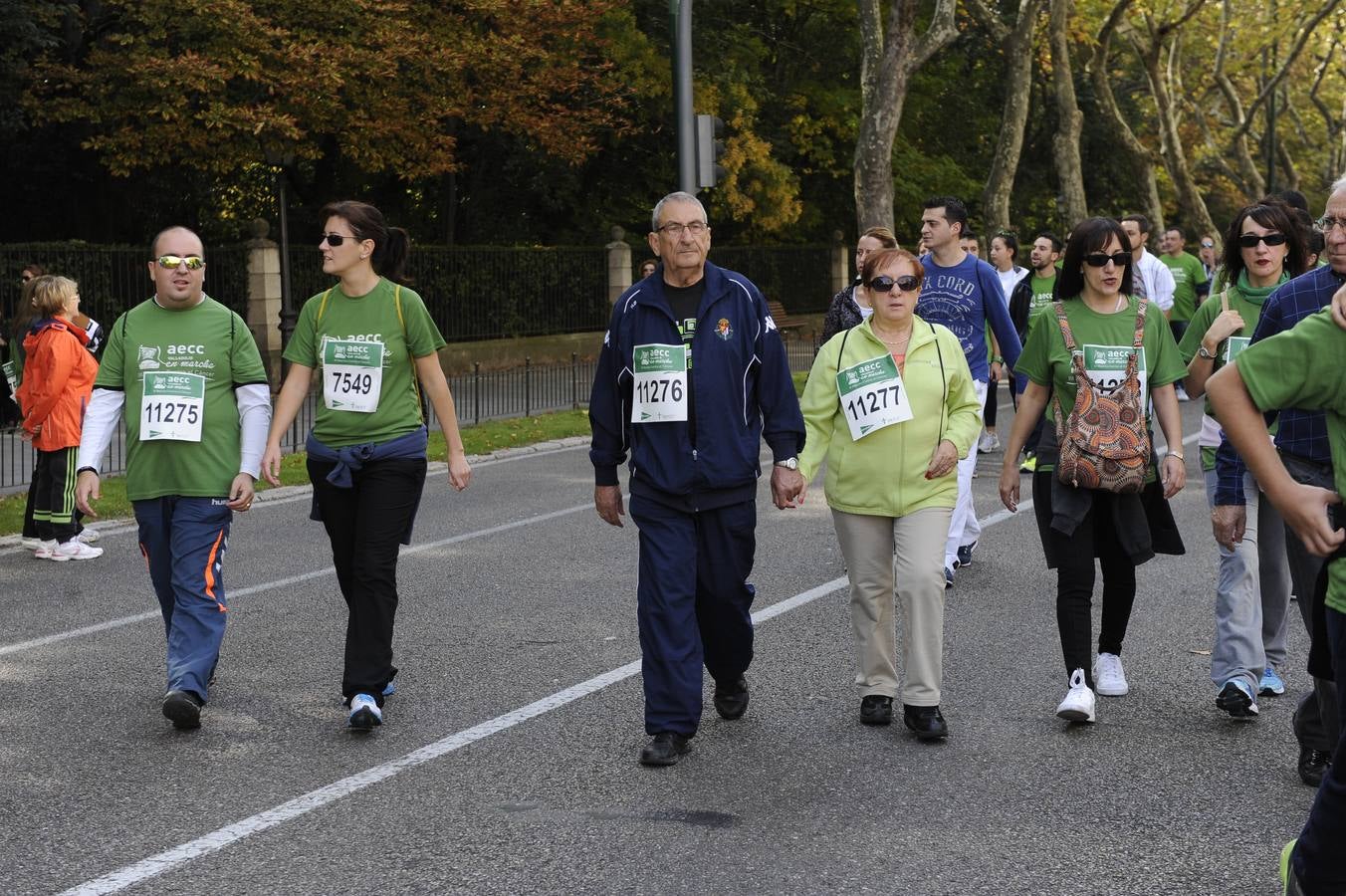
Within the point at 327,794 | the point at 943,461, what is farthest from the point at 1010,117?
the point at 327,794

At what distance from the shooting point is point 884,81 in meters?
26.2

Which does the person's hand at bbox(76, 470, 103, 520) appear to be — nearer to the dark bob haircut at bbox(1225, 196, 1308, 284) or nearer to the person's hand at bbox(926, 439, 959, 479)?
the person's hand at bbox(926, 439, 959, 479)

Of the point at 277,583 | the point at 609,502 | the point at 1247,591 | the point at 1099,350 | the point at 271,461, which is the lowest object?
the point at 277,583

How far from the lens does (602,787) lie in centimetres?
556

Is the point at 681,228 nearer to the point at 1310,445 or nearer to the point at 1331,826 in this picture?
the point at 1310,445

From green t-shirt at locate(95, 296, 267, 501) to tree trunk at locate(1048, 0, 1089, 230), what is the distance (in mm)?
29215

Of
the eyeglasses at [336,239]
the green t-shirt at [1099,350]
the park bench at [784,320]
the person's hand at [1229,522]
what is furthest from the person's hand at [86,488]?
the park bench at [784,320]

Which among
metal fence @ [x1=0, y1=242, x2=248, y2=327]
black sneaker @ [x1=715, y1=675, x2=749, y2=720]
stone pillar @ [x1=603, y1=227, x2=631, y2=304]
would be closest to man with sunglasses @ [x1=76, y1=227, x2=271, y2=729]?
black sneaker @ [x1=715, y1=675, x2=749, y2=720]

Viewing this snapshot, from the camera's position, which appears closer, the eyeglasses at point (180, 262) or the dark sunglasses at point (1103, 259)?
the dark sunglasses at point (1103, 259)

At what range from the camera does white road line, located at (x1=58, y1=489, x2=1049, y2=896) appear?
4.75m

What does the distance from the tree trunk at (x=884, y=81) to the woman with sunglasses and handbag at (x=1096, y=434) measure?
2012 cm

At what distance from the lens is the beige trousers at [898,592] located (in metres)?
6.11

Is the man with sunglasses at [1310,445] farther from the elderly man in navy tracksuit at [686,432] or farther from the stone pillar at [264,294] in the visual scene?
the stone pillar at [264,294]

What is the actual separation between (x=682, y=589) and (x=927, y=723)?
95cm
